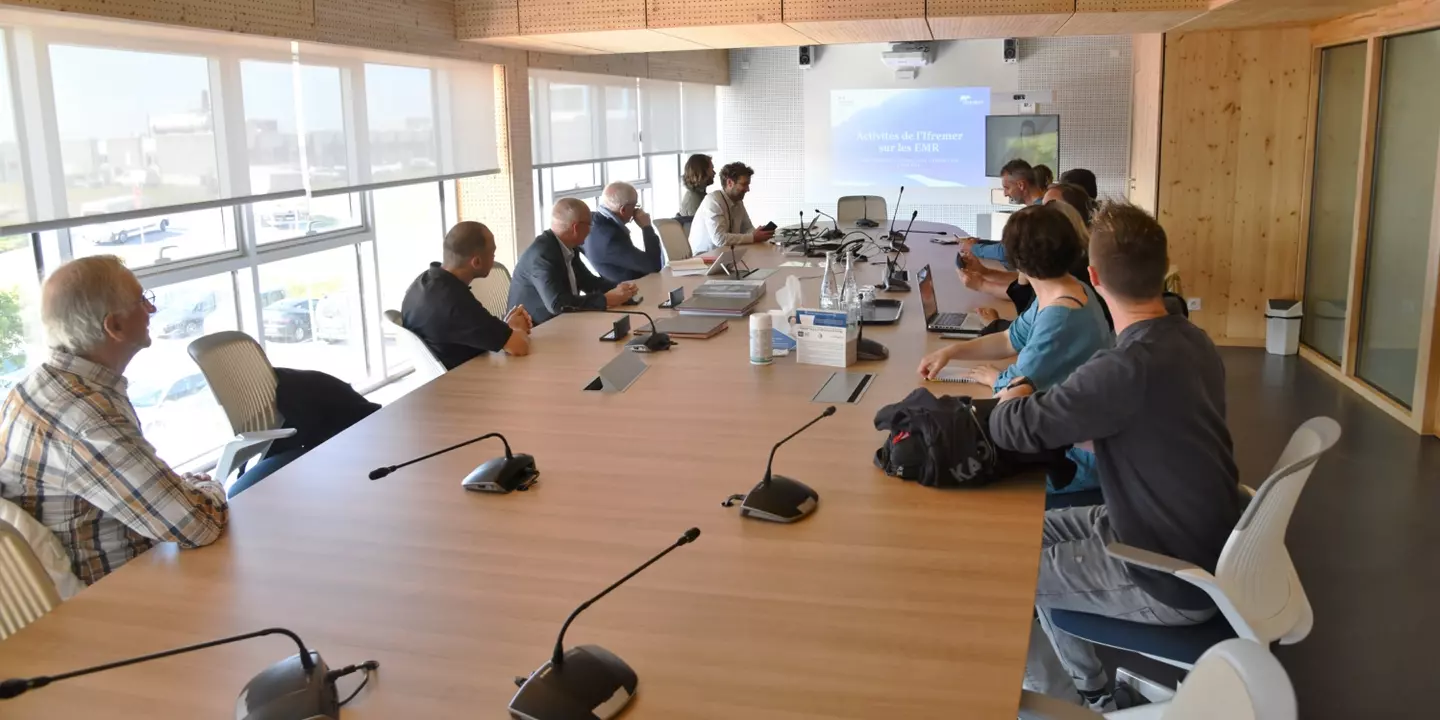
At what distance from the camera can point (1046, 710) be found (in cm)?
160

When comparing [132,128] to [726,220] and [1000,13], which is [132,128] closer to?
[726,220]

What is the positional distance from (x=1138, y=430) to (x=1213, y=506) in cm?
24

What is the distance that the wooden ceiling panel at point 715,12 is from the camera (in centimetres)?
574

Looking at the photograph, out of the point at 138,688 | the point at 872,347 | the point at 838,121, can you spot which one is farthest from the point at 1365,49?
the point at 138,688

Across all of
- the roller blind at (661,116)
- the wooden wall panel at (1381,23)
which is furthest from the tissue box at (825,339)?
the roller blind at (661,116)

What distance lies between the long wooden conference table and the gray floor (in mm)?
1211

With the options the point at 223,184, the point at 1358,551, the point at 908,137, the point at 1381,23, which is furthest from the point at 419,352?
the point at 908,137

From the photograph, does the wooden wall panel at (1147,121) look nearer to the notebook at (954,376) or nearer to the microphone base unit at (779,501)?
the notebook at (954,376)

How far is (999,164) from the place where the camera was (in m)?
10.5

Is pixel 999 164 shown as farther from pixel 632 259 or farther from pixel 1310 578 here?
pixel 1310 578

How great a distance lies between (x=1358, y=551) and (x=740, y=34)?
4.20 meters

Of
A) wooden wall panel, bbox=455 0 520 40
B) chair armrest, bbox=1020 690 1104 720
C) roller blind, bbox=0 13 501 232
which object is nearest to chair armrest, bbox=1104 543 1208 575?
chair armrest, bbox=1020 690 1104 720

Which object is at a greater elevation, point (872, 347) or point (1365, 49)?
point (1365, 49)

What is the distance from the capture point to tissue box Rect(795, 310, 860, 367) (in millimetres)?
3482
